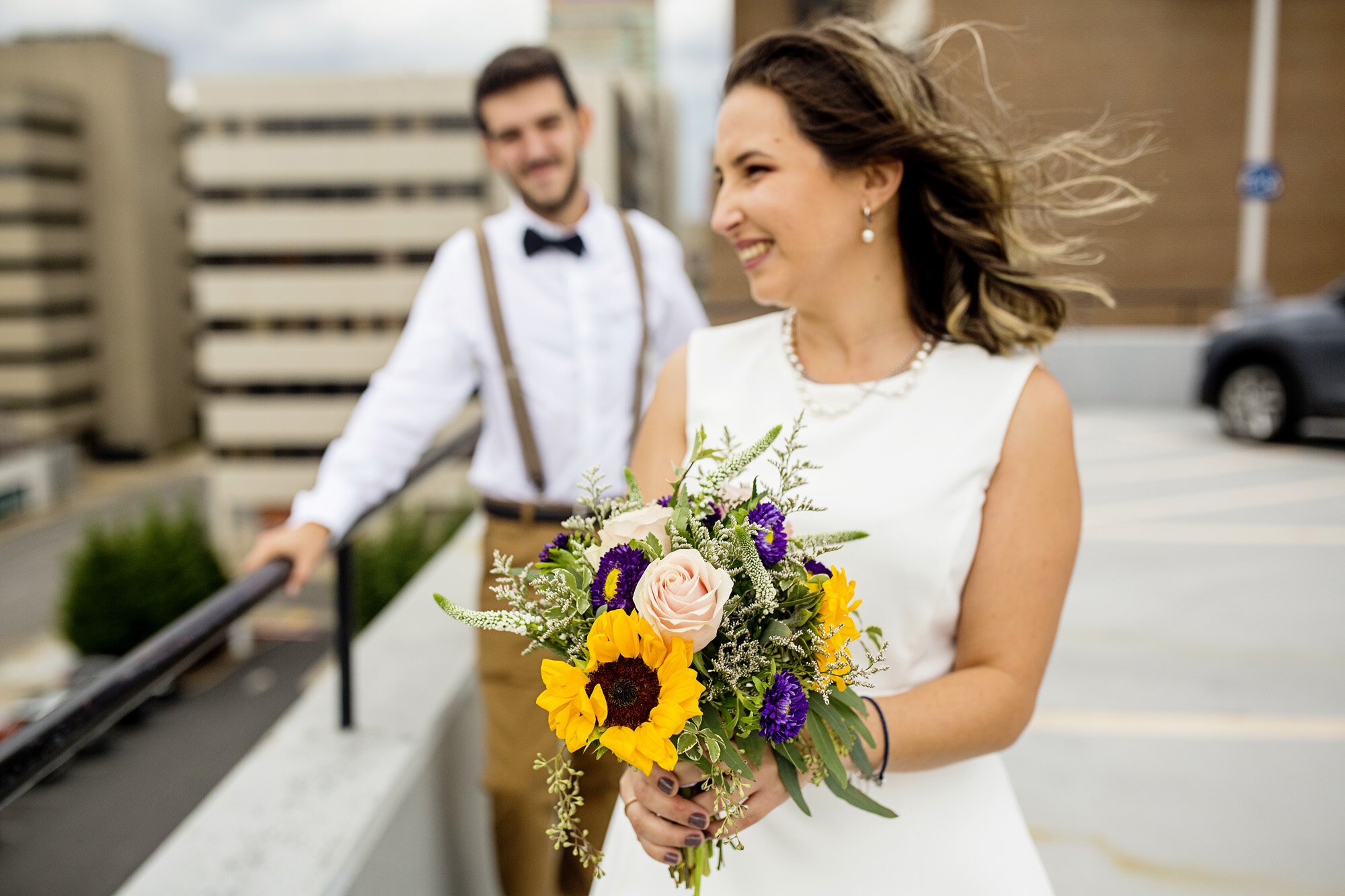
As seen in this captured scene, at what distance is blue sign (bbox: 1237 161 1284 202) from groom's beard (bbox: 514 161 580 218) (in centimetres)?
1036

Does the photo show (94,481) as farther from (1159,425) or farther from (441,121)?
(1159,425)

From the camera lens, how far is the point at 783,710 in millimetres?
1131

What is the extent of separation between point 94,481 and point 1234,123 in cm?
9214

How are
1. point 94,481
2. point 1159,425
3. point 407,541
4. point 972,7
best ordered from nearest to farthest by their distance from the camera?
point 1159,425, point 972,7, point 407,541, point 94,481

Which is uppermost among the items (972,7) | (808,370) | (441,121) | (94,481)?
(441,121)

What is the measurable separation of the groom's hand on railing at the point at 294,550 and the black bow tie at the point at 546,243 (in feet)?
3.08

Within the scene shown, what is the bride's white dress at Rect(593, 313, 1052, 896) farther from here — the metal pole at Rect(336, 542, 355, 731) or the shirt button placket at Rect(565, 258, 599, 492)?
the shirt button placket at Rect(565, 258, 599, 492)

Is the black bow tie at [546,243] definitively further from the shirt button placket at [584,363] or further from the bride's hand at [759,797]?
the bride's hand at [759,797]

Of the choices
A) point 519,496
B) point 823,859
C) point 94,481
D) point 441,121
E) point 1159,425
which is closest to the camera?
point 823,859

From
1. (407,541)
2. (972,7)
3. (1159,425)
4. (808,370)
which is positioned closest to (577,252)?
(808,370)

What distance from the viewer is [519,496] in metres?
2.68

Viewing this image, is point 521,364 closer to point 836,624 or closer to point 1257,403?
point 836,624

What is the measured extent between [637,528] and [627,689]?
188 mm

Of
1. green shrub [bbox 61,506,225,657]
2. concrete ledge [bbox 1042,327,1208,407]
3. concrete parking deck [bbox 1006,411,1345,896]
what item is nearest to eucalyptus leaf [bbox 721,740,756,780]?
concrete parking deck [bbox 1006,411,1345,896]
